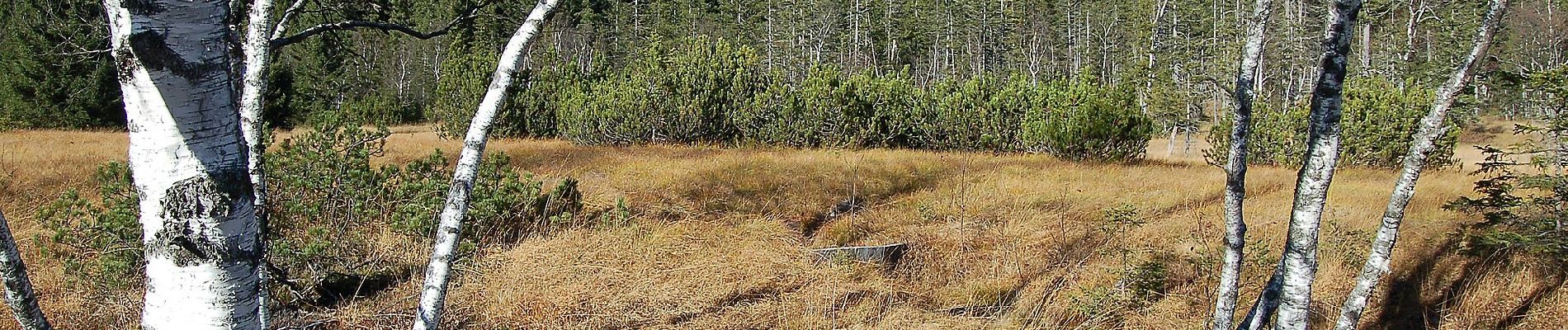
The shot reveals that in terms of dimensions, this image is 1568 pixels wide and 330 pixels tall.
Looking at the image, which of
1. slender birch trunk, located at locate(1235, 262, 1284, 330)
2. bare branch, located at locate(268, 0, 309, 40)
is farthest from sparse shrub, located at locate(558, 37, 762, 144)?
slender birch trunk, located at locate(1235, 262, 1284, 330)

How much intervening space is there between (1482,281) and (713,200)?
16.4ft

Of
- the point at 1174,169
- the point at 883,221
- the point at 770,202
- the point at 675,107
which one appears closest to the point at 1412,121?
the point at 1174,169

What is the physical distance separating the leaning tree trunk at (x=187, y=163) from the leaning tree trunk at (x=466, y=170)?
2.75ft

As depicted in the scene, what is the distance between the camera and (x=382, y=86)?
30406mm

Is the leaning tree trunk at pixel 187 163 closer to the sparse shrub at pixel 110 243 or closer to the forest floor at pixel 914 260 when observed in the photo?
the sparse shrub at pixel 110 243

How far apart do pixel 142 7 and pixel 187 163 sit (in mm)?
263

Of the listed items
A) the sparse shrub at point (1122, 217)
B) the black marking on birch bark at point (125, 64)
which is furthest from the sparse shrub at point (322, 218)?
the sparse shrub at point (1122, 217)

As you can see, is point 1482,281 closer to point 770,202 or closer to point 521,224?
point 770,202

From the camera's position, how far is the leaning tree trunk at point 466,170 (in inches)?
97.6

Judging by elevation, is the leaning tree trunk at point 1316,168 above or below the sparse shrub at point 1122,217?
above

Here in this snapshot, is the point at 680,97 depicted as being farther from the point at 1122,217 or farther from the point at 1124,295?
the point at 1124,295

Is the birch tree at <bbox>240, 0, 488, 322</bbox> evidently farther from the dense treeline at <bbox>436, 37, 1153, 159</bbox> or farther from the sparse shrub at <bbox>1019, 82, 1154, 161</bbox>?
the sparse shrub at <bbox>1019, 82, 1154, 161</bbox>

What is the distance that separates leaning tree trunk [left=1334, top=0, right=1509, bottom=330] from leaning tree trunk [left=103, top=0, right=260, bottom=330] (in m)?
3.14

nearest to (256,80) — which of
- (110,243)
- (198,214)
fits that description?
(110,243)
